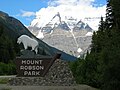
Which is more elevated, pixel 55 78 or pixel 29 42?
pixel 29 42

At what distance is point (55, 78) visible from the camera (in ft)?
114

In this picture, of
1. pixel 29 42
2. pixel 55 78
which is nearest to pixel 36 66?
pixel 55 78

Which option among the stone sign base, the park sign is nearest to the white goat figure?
the park sign

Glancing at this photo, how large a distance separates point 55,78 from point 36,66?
229cm

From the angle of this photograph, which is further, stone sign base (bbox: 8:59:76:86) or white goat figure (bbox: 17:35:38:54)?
white goat figure (bbox: 17:35:38:54)

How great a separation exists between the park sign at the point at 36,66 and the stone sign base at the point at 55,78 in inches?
16.4

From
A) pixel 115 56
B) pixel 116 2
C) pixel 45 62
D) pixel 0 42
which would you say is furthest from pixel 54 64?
pixel 0 42

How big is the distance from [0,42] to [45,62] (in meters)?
72.4

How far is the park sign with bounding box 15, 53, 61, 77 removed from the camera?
115ft

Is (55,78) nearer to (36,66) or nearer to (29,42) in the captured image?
(36,66)

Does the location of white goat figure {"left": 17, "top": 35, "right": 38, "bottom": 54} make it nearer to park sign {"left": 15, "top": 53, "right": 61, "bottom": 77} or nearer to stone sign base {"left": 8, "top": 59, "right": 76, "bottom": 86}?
park sign {"left": 15, "top": 53, "right": 61, "bottom": 77}

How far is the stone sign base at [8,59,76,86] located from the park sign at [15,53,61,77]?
417 millimetres

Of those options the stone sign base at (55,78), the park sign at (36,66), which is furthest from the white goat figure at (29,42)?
the stone sign base at (55,78)

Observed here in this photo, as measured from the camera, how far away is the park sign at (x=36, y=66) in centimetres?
3503
